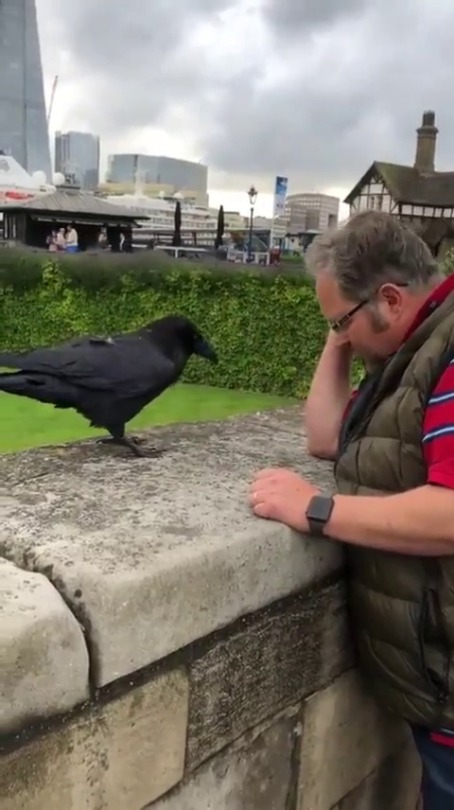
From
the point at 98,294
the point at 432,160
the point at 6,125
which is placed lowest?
the point at 98,294

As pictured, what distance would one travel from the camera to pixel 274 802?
165cm

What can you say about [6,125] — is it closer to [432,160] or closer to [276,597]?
[432,160]

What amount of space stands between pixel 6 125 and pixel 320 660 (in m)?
83.8

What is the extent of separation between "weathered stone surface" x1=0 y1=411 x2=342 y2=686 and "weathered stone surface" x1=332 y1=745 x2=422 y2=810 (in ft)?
2.07

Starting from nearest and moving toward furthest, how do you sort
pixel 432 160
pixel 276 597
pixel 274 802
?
pixel 276 597
pixel 274 802
pixel 432 160

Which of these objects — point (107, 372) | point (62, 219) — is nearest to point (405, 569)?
point (107, 372)

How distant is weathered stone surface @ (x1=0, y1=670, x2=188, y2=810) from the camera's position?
1107 mm

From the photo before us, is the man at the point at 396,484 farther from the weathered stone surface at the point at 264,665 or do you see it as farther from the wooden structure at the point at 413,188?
the wooden structure at the point at 413,188

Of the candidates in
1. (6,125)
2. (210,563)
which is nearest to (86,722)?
(210,563)

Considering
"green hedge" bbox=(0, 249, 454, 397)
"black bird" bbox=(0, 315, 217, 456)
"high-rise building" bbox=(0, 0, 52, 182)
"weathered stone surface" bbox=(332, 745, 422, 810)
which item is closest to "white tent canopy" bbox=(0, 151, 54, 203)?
"green hedge" bbox=(0, 249, 454, 397)

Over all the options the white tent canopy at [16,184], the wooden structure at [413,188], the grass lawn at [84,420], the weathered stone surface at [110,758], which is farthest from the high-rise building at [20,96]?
the weathered stone surface at [110,758]

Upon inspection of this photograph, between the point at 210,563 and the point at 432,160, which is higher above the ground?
the point at 432,160

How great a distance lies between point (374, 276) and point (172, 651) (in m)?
0.92

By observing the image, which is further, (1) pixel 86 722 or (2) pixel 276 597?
(2) pixel 276 597
